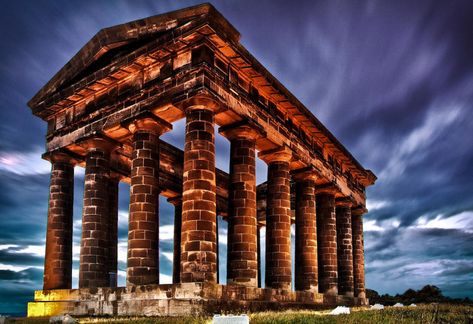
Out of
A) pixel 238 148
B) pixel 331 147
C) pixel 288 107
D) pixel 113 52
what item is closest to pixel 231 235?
pixel 238 148

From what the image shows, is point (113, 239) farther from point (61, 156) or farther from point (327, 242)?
point (327, 242)

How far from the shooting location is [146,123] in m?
18.9

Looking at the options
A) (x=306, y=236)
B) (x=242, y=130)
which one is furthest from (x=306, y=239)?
(x=242, y=130)

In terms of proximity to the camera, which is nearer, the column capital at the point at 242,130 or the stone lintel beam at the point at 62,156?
the column capital at the point at 242,130

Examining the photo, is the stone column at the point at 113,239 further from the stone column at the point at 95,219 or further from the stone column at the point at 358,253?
the stone column at the point at 358,253

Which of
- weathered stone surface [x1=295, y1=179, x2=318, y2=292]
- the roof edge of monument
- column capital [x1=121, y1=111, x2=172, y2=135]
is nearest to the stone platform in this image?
weathered stone surface [x1=295, y1=179, x2=318, y2=292]

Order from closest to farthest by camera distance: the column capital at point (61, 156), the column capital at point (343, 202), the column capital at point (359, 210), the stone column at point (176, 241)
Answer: the column capital at point (61, 156) → the stone column at point (176, 241) → the column capital at point (343, 202) → the column capital at point (359, 210)

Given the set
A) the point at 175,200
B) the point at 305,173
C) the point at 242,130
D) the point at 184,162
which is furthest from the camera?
the point at 175,200

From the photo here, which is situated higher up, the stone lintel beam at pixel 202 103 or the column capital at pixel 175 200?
the stone lintel beam at pixel 202 103

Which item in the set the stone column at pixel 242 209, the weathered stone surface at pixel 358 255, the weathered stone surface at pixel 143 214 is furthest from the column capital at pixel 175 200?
the weathered stone surface at pixel 358 255

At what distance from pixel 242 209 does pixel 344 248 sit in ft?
49.9

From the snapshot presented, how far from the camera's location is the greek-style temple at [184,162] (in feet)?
54.5

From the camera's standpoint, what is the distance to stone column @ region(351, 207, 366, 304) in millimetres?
34469

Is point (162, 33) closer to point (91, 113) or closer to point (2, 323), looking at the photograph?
point (91, 113)
